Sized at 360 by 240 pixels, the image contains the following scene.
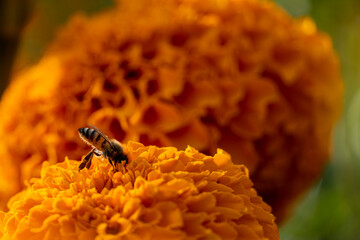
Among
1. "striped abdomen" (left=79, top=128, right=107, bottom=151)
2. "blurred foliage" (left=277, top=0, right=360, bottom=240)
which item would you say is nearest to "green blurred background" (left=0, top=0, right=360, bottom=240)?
"blurred foliage" (left=277, top=0, right=360, bottom=240)

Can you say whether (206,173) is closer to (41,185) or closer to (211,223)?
(211,223)

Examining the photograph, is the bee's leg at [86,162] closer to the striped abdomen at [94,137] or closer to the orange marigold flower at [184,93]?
the striped abdomen at [94,137]

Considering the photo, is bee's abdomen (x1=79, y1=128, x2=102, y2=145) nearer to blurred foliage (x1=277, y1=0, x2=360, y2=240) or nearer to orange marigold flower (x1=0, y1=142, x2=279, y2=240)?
orange marigold flower (x1=0, y1=142, x2=279, y2=240)

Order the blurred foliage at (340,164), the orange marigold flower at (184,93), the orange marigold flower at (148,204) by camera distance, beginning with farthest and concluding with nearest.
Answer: the blurred foliage at (340,164) → the orange marigold flower at (184,93) → the orange marigold flower at (148,204)

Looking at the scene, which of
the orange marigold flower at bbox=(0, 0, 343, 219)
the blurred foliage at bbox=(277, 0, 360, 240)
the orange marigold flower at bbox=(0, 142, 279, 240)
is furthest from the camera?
the blurred foliage at bbox=(277, 0, 360, 240)

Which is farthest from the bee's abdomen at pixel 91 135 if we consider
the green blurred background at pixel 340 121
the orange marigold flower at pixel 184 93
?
the green blurred background at pixel 340 121

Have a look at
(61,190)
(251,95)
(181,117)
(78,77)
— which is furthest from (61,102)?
(61,190)

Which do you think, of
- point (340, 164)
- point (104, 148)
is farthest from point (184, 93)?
point (340, 164)
